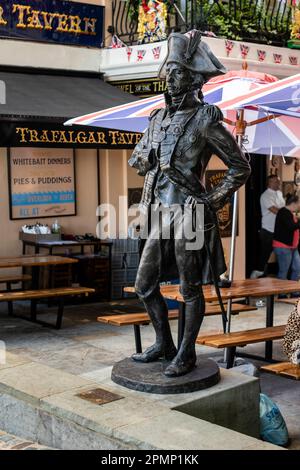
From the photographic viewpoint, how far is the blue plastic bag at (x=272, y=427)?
586 centimetres

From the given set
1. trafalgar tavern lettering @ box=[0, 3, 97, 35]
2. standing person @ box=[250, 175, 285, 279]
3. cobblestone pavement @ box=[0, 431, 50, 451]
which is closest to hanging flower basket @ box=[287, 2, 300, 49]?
standing person @ box=[250, 175, 285, 279]

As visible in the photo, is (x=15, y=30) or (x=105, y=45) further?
(x=105, y=45)

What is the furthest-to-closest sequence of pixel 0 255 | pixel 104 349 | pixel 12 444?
1. pixel 0 255
2. pixel 104 349
3. pixel 12 444

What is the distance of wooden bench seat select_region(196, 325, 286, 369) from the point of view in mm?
6988

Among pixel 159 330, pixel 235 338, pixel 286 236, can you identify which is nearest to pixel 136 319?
pixel 235 338

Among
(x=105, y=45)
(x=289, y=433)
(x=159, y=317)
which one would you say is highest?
(x=105, y=45)

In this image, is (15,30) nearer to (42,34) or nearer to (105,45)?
(42,34)

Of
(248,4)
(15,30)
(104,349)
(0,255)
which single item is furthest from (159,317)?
(248,4)

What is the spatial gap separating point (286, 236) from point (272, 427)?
286 inches

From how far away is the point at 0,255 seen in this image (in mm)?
11727

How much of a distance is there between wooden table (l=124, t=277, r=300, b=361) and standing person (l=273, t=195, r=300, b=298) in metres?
3.65

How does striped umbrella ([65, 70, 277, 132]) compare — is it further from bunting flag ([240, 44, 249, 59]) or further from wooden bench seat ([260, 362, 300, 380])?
bunting flag ([240, 44, 249, 59])

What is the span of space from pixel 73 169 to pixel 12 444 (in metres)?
7.63

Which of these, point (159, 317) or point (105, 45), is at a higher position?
point (105, 45)
